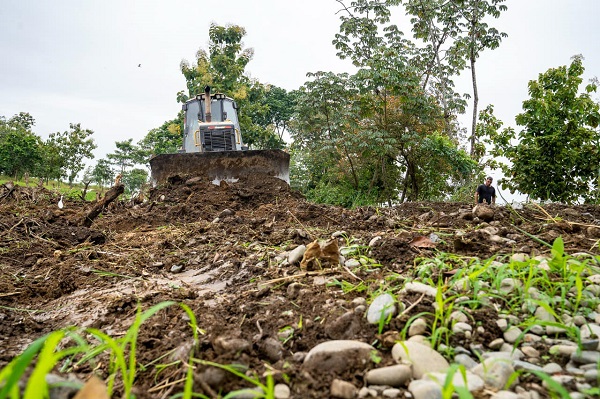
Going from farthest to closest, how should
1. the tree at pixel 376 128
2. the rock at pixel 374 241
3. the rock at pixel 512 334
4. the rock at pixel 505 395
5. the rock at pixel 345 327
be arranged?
the tree at pixel 376 128, the rock at pixel 374 241, the rock at pixel 345 327, the rock at pixel 512 334, the rock at pixel 505 395

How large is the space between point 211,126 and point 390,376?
8.87 metres

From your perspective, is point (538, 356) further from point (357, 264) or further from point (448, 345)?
point (357, 264)

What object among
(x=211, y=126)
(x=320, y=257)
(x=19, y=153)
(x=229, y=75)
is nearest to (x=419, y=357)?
(x=320, y=257)

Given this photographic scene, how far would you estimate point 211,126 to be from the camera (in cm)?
966

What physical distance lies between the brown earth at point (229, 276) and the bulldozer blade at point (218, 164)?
2155mm

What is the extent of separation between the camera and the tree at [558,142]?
1079cm

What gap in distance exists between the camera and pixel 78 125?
2927cm

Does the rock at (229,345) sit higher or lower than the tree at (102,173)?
lower

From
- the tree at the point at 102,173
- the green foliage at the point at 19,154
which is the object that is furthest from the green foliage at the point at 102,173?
the green foliage at the point at 19,154

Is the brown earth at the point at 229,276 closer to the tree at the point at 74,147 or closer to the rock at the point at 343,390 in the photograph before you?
the rock at the point at 343,390

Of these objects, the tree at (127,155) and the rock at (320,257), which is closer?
the rock at (320,257)

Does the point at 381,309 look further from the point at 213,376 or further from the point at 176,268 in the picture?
the point at 176,268

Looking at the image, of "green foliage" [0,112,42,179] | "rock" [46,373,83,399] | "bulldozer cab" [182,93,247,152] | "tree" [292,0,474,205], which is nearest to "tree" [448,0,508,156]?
"tree" [292,0,474,205]

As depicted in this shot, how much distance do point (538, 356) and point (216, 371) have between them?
1.11 meters
